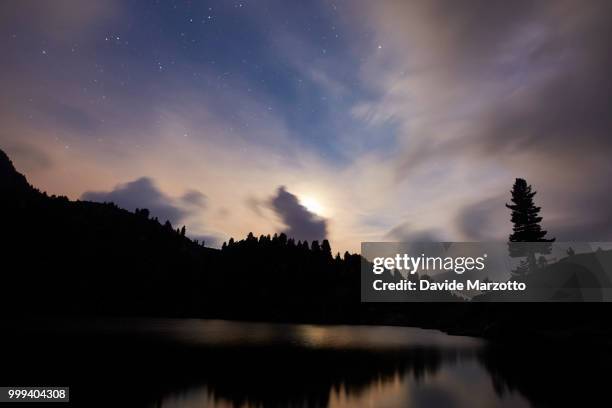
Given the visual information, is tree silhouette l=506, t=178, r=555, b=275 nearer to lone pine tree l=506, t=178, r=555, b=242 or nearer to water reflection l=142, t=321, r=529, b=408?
lone pine tree l=506, t=178, r=555, b=242

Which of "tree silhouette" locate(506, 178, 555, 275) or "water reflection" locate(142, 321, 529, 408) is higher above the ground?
"tree silhouette" locate(506, 178, 555, 275)

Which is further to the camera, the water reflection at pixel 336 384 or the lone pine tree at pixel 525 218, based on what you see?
the lone pine tree at pixel 525 218

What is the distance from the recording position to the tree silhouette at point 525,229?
258ft

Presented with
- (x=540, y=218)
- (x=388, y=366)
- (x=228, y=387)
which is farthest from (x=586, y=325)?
(x=228, y=387)

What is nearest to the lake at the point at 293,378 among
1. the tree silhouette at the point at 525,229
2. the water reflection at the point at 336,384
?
the water reflection at the point at 336,384

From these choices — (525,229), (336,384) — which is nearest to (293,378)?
(336,384)

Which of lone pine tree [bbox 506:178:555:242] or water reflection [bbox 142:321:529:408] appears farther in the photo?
lone pine tree [bbox 506:178:555:242]

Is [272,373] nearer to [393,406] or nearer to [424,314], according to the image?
[393,406]

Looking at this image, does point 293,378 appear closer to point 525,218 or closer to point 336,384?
point 336,384

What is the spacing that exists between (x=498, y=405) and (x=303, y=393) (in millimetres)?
12953

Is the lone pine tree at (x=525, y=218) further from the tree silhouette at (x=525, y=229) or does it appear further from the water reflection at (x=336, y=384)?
the water reflection at (x=336, y=384)

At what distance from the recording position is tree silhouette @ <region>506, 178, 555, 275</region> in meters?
78.6

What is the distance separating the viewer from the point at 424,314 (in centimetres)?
19638

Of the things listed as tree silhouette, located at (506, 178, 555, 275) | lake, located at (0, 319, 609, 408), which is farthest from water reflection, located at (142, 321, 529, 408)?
tree silhouette, located at (506, 178, 555, 275)
